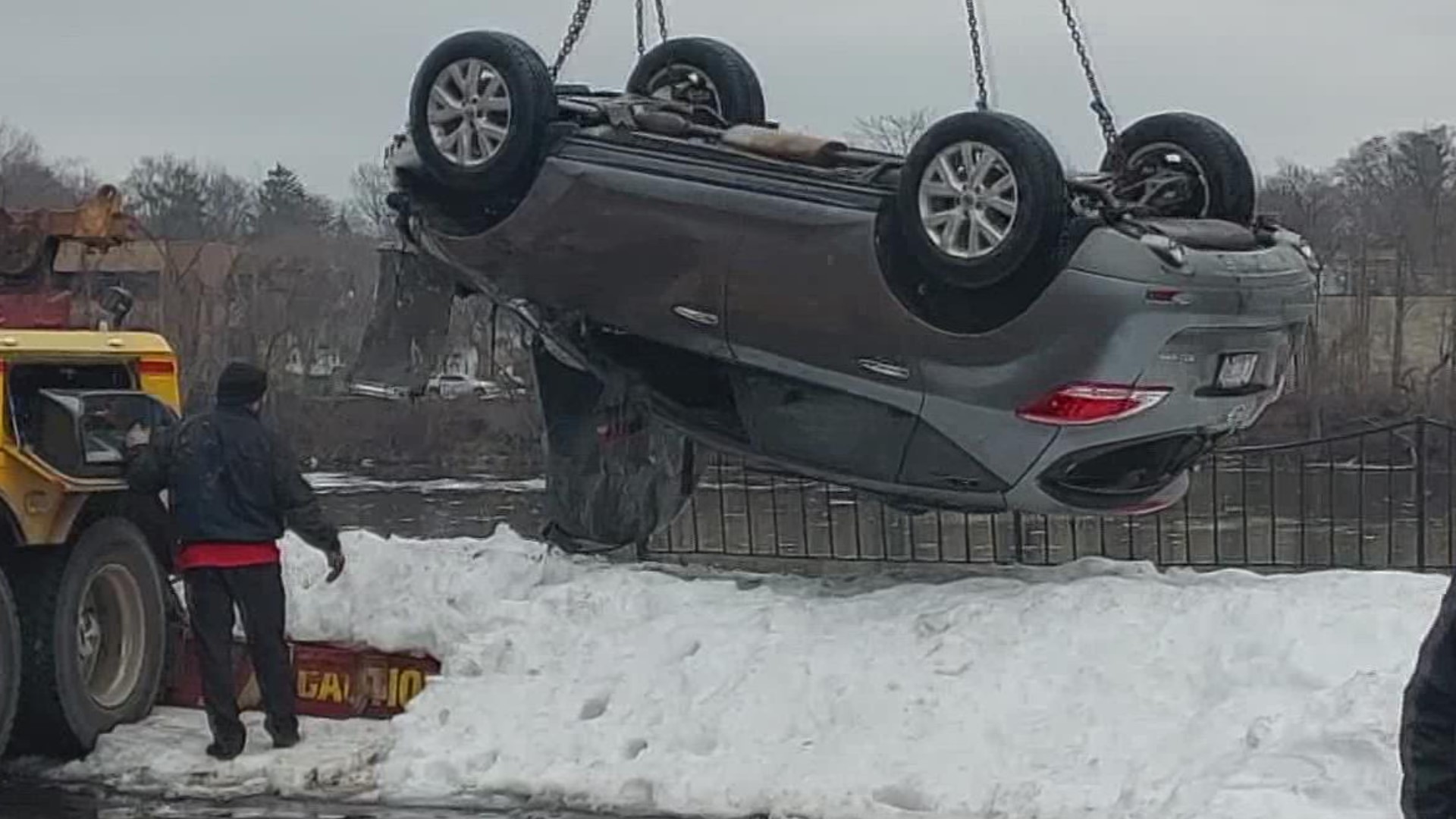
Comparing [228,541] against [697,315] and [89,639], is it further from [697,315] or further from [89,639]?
[697,315]

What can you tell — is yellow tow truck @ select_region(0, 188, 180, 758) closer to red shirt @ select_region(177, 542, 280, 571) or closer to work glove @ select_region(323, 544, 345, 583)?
red shirt @ select_region(177, 542, 280, 571)

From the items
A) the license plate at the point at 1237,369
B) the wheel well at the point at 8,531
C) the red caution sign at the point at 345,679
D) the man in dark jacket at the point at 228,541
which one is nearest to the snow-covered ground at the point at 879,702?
the red caution sign at the point at 345,679

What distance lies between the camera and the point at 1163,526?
699 inches

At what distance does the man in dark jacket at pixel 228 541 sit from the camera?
8.79m

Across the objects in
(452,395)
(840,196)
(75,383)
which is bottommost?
(452,395)

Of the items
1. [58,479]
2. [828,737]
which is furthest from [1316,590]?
[58,479]

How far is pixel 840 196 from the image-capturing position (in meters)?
9.00

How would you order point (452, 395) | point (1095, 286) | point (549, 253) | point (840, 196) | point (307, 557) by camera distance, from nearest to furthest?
point (1095, 286) < point (840, 196) < point (549, 253) < point (307, 557) < point (452, 395)

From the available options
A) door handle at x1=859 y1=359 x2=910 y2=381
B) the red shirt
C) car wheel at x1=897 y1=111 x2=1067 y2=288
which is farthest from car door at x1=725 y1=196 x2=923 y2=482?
the red shirt

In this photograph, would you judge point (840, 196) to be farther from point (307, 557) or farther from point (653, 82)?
point (307, 557)

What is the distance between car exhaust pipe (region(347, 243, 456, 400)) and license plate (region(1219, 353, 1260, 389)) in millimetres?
3644

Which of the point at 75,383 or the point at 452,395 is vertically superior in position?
the point at 75,383

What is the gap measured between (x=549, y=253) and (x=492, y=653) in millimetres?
1817

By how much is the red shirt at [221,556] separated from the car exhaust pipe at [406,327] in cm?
167
